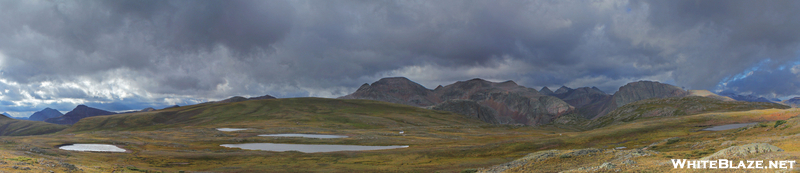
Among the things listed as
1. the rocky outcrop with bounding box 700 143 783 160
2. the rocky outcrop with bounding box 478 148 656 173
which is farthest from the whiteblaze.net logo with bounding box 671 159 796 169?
the rocky outcrop with bounding box 478 148 656 173

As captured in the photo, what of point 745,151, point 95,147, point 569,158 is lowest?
point 95,147

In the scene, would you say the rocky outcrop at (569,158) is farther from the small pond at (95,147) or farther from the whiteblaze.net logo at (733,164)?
the small pond at (95,147)

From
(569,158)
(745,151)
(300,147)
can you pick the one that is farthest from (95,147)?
(745,151)

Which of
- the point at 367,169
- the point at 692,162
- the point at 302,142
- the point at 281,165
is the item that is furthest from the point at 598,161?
the point at 302,142

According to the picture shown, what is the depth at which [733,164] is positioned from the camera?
24.9 m

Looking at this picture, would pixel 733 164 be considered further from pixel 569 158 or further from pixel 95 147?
pixel 95 147

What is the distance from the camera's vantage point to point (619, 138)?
A: 101500 mm

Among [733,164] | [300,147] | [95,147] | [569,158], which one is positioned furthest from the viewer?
[300,147]

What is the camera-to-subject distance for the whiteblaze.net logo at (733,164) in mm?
22609

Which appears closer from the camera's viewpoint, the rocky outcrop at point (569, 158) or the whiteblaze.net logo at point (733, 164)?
the whiteblaze.net logo at point (733, 164)

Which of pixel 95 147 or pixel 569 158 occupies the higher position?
pixel 569 158

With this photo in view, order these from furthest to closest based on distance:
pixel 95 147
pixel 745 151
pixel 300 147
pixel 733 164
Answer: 1. pixel 300 147
2. pixel 95 147
3. pixel 745 151
4. pixel 733 164

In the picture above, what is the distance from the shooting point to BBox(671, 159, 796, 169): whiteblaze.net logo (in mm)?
22609

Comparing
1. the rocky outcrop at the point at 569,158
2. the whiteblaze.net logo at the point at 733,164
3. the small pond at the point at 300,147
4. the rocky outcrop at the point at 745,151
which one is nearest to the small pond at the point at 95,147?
the small pond at the point at 300,147
